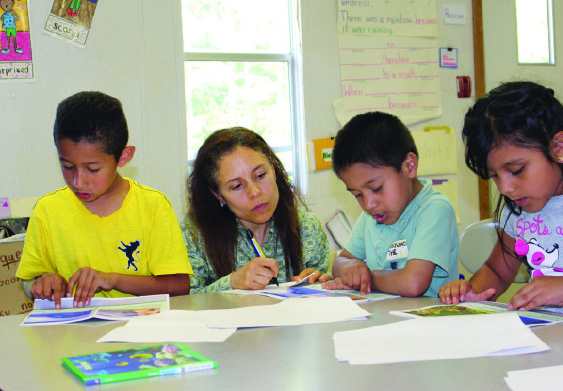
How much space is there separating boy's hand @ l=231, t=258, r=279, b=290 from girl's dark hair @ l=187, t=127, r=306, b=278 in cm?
25

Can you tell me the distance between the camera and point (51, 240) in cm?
167

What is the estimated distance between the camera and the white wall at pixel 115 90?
8.29 feet

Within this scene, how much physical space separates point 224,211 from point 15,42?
1.30 m

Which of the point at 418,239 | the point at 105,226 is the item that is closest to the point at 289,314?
the point at 418,239

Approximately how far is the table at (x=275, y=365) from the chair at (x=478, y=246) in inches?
26.3

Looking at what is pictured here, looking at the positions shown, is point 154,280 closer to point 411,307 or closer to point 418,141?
point 411,307

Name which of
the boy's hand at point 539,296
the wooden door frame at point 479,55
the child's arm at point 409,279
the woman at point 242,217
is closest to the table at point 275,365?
the boy's hand at point 539,296

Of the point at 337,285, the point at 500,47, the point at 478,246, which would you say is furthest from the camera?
the point at 500,47

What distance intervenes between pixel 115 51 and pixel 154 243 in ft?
4.29

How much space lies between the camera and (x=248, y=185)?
1.75m

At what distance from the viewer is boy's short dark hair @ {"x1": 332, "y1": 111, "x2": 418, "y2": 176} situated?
1559 millimetres

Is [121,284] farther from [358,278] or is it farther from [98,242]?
[358,278]

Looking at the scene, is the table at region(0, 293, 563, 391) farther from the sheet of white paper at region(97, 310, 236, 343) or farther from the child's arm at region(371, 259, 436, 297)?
the child's arm at region(371, 259, 436, 297)

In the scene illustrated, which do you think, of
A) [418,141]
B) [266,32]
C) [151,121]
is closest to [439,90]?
[418,141]
